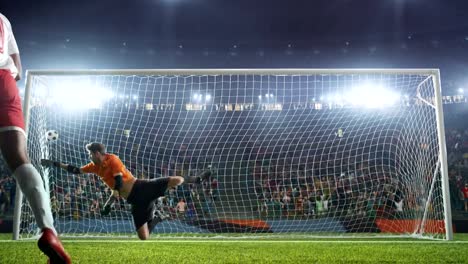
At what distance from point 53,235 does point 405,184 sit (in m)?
9.12

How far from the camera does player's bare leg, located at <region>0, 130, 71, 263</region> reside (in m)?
2.29

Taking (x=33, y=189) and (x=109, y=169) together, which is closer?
(x=33, y=189)

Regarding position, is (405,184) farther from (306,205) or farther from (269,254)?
(269,254)

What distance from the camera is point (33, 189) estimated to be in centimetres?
246

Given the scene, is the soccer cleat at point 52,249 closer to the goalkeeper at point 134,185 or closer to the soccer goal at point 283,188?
the goalkeeper at point 134,185

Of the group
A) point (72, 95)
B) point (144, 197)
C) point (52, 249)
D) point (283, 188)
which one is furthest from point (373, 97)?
point (52, 249)

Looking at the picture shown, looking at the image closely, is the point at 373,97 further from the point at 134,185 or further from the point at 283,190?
the point at 134,185

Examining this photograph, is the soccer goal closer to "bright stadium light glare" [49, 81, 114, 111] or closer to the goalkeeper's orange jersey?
"bright stadium light glare" [49, 81, 114, 111]

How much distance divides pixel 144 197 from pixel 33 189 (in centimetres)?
385

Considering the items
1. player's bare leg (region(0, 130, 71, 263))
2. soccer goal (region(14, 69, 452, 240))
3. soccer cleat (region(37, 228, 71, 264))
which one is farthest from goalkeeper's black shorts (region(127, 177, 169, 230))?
soccer cleat (region(37, 228, 71, 264))

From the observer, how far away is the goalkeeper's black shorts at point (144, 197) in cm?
625

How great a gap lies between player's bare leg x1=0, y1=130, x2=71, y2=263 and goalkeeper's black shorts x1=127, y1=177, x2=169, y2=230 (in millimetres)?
3741

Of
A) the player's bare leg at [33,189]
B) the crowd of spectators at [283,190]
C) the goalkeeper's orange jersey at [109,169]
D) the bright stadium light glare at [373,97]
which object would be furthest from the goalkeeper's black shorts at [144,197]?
the bright stadium light glare at [373,97]

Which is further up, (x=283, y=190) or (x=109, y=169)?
(x=109, y=169)
